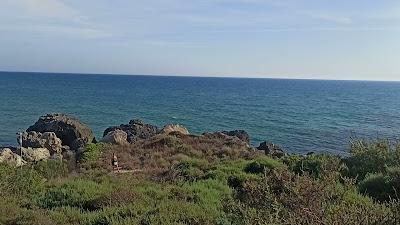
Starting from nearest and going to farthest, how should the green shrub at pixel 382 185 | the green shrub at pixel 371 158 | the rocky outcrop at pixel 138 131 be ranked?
the green shrub at pixel 382 185, the green shrub at pixel 371 158, the rocky outcrop at pixel 138 131

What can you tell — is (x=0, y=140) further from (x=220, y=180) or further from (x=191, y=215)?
(x=191, y=215)

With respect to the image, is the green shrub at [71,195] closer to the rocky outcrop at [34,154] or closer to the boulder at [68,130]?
the rocky outcrop at [34,154]

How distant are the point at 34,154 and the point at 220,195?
18.5 metres

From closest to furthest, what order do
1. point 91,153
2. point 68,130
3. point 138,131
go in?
point 91,153
point 68,130
point 138,131

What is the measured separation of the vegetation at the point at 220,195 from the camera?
5.80 m

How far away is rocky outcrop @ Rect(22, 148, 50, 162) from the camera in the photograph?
2598 cm

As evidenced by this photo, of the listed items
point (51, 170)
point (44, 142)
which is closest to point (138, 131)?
point (44, 142)

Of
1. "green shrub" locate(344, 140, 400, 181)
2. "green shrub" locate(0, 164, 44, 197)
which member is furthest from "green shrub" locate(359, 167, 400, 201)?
"green shrub" locate(0, 164, 44, 197)

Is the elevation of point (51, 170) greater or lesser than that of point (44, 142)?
greater

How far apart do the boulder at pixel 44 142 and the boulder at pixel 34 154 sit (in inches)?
71.1

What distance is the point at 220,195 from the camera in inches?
446

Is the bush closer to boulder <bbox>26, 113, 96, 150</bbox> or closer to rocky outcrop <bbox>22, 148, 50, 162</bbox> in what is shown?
rocky outcrop <bbox>22, 148, 50, 162</bbox>

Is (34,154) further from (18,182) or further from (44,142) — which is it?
(18,182)

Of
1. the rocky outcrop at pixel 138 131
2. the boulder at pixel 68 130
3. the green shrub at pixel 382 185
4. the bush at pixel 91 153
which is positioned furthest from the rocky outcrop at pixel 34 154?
the green shrub at pixel 382 185
